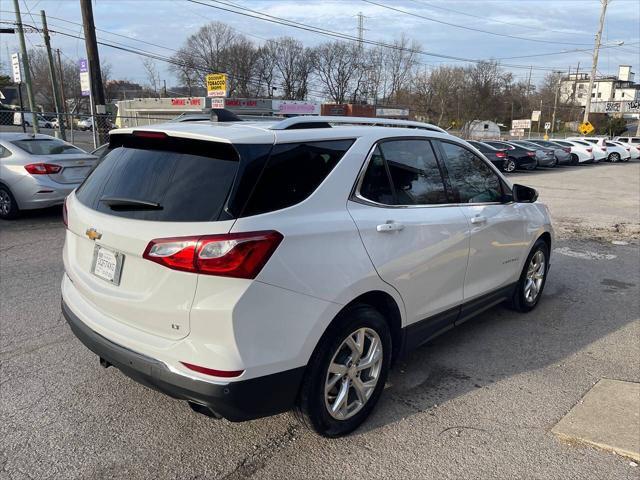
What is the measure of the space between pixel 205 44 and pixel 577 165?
217 feet

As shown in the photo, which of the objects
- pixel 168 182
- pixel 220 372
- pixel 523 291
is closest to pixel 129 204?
pixel 168 182

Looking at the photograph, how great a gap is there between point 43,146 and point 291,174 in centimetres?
785

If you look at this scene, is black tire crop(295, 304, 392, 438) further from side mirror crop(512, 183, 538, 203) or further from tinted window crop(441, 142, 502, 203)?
side mirror crop(512, 183, 538, 203)

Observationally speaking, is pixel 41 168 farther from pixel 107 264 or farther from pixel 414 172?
pixel 414 172

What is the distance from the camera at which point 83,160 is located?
8.80m

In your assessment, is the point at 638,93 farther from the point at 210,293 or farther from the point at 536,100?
the point at 210,293

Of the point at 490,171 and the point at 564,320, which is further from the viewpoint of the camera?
the point at 564,320

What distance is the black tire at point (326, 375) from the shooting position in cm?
268

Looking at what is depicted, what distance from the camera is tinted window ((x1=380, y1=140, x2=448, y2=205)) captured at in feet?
10.8

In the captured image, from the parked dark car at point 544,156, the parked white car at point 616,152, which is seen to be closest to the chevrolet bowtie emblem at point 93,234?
the parked dark car at point 544,156

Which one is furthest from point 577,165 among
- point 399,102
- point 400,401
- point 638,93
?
point 638,93

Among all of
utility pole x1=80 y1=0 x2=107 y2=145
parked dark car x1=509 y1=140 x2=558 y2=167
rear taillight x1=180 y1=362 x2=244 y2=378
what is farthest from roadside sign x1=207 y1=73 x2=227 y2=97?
parked dark car x1=509 y1=140 x2=558 y2=167

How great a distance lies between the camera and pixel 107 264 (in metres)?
2.76

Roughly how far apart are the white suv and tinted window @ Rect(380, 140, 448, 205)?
0.01m
